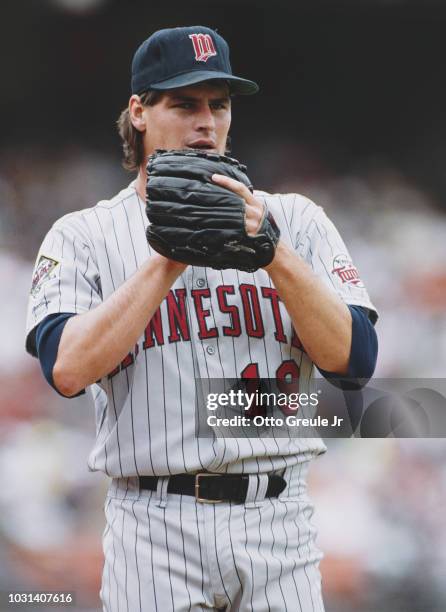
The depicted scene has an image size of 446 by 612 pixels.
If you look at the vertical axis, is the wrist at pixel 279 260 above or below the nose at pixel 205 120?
below

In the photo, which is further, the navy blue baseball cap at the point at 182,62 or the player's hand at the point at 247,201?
the navy blue baseball cap at the point at 182,62

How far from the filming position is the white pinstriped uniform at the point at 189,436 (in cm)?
128

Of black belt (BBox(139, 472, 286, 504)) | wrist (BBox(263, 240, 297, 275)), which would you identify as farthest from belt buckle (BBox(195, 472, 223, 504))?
wrist (BBox(263, 240, 297, 275))

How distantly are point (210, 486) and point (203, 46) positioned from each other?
0.73m

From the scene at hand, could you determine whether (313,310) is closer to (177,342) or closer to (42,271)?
(177,342)

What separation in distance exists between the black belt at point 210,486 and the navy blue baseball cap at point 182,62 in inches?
24.4

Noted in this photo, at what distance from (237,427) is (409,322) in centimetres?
186

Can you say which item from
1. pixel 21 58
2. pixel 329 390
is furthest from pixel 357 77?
pixel 329 390

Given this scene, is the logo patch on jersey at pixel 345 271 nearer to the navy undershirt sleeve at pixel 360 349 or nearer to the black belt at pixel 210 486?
the navy undershirt sleeve at pixel 360 349

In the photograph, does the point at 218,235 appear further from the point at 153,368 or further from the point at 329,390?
the point at 329,390

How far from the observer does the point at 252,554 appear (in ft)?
4.22

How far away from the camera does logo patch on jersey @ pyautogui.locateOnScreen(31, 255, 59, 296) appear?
139 cm

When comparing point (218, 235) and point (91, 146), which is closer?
point (218, 235)

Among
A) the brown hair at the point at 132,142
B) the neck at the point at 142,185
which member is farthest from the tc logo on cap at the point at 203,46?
the neck at the point at 142,185
